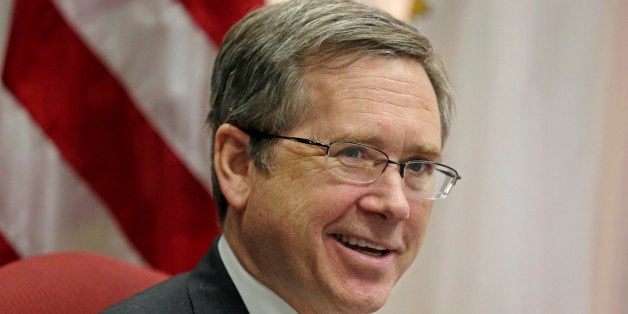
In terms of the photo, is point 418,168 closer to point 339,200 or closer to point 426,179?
point 426,179

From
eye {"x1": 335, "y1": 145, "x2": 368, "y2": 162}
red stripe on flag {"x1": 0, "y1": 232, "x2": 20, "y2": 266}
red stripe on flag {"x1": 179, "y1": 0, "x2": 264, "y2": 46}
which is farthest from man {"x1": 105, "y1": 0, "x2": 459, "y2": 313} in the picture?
red stripe on flag {"x1": 0, "y1": 232, "x2": 20, "y2": 266}

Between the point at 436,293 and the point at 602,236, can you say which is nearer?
the point at 602,236

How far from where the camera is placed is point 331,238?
1585 mm

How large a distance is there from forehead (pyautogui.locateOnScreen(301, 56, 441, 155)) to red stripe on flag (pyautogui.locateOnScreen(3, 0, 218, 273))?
95 centimetres

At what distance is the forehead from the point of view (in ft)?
5.15

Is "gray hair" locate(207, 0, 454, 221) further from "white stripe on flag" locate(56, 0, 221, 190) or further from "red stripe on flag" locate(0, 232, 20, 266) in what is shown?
"red stripe on flag" locate(0, 232, 20, 266)

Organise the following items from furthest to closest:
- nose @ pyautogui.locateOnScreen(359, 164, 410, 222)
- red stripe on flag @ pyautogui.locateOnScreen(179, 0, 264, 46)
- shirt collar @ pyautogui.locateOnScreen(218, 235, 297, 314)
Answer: red stripe on flag @ pyautogui.locateOnScreen(179, 0, 264, 46), shirt collar @ pyautogui.locateOnScreen(218, 235, 297, 314), nose @ pyautogui.locateOnScreen(359, 164, 410, 222)

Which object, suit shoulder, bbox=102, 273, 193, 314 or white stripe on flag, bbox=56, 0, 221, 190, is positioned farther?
white stripe on flag, bbox=56, 0, 221, 190

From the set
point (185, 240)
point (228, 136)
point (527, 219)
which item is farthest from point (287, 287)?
point (527, 219)

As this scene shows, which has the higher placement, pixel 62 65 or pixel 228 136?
pixel 62 65

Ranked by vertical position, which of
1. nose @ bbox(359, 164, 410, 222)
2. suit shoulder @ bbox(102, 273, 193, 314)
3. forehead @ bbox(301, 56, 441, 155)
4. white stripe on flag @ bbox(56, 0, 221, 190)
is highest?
white stripe on flag @ bbox(56, 0, 221, 190)

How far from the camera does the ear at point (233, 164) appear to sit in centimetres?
166

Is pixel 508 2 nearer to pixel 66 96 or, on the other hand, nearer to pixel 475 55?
pixel 475 55

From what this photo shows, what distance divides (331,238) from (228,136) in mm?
309
